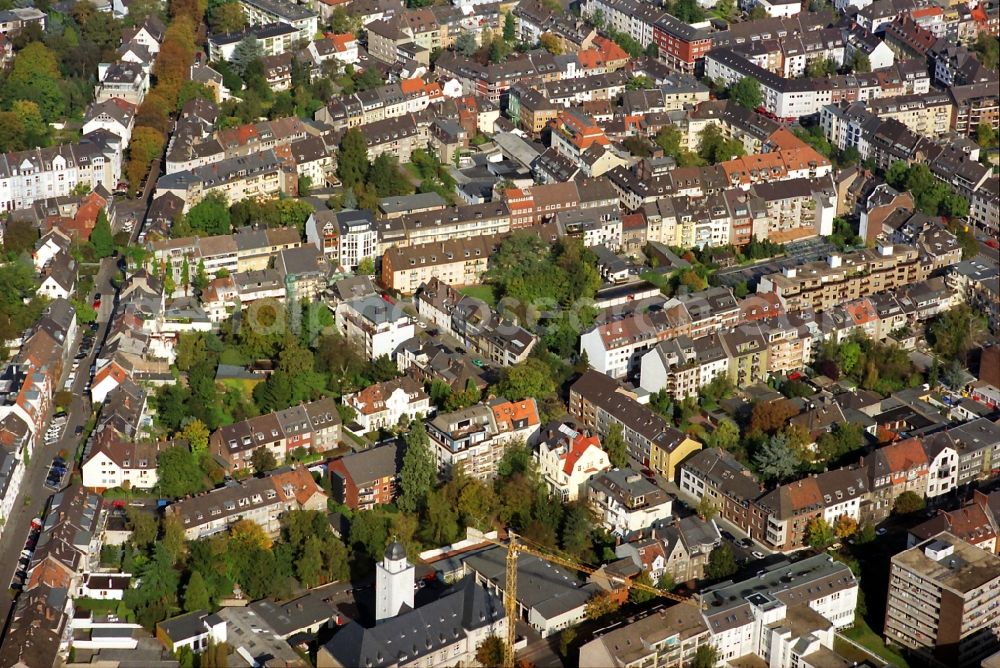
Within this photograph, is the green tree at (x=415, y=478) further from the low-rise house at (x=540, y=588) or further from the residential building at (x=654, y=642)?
the residential building at (x=654, y=642)

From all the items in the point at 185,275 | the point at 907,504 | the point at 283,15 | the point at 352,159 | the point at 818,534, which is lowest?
the point at 907,504

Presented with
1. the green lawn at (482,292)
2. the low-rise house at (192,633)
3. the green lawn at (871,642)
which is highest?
the low-rise house at (192,633)

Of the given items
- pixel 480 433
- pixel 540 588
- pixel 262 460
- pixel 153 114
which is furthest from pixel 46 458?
pixel 153 114

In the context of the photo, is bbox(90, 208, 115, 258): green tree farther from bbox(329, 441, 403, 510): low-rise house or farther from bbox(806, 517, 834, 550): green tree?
bbox(806, 517, 834, 550): green tree

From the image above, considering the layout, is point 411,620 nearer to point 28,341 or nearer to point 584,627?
point 584,627

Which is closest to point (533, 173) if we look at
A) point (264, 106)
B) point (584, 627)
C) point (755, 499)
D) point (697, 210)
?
point (697, 210)

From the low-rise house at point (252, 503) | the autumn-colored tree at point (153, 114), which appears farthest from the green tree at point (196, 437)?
the autumn-colored tree at point (153, 114)

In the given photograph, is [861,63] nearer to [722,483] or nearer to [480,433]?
[722,483]
